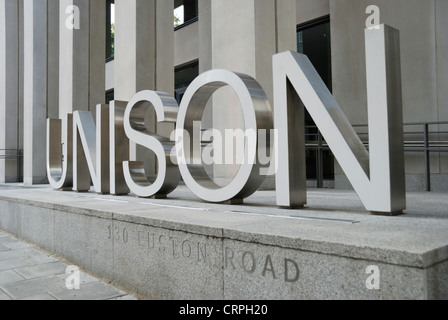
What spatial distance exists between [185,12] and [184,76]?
8.73 feet

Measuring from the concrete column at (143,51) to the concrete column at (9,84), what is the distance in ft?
32.8

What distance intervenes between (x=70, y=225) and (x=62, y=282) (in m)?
0.98

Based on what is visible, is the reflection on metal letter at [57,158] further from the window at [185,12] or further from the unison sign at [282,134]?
the window at [185,12]

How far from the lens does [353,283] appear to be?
2270 millimetres

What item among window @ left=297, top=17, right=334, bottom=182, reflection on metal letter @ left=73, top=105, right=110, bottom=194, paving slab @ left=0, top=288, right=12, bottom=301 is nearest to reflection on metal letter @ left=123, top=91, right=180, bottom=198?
reflection on metal letter @ left=73, top=105, right=110, bottom=194

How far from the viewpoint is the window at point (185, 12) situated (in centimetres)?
1668

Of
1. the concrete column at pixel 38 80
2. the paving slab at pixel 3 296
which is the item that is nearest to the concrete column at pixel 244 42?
the paving slab at pixel 3 296

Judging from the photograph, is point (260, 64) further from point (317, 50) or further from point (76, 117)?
point (317, 50)

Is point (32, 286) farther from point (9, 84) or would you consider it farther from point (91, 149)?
point (9, 84)

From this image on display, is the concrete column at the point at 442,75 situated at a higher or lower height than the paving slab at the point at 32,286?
higher

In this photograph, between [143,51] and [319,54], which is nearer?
[143,51]

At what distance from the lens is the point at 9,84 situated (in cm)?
1738

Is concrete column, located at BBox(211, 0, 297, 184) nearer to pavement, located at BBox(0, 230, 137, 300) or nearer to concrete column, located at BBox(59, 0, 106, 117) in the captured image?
pavement, located at BBox(0, 230, 137, 300)

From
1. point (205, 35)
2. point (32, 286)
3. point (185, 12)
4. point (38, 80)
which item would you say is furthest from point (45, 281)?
point (185, 12)
